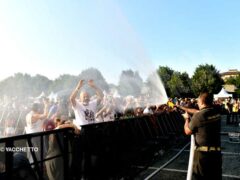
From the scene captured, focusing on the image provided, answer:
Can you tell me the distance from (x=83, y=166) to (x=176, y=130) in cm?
760

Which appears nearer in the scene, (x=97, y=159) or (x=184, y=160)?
(x=97, y=159)

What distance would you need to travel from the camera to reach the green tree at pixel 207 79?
76.8 metres

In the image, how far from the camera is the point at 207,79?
77562 millimetres

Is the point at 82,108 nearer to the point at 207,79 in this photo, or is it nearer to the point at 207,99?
the point at 207,99

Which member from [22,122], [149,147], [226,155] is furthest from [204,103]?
[22,122]

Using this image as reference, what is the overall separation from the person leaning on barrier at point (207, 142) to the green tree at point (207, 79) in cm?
7278

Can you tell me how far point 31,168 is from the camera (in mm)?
3576

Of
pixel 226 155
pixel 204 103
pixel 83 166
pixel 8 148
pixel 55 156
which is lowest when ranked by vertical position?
pixel 226 155

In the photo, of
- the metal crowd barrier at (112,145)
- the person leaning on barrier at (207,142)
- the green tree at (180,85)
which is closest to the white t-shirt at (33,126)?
the metal crowd barrier at (112,145)

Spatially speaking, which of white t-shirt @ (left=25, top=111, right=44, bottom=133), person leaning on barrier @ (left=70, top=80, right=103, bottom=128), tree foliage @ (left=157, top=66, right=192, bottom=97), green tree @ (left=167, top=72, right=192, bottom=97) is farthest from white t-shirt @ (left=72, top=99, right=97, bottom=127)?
green tree @ (left=167, top=72, right=192, bottom=97)

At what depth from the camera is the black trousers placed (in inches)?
176

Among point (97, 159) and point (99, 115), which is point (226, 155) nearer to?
point (99, 115)

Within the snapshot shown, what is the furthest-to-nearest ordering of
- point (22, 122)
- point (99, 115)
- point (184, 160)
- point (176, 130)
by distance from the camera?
point (176, 130)
point (22, 122)
point (184, 160)
point (99, 115)

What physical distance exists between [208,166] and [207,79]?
76247 mm
